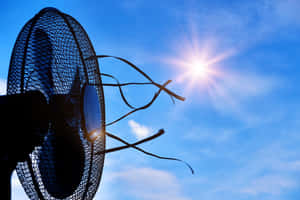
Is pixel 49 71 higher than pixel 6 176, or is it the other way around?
pixel 49 71

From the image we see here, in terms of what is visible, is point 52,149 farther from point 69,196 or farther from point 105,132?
point 105,132

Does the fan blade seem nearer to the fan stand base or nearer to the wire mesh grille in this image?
the wire mesh grille

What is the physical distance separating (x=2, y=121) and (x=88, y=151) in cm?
56

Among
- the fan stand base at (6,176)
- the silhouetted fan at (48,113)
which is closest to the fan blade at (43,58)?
the silhouetted fan at (48,113)

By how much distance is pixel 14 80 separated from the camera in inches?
85.7

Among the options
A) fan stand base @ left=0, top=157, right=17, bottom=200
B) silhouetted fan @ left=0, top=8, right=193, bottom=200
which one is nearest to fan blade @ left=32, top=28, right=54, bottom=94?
silhouetted fan @ left=0, top=8, right=193, bottom=200

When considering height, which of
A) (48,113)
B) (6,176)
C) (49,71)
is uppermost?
(49,71)

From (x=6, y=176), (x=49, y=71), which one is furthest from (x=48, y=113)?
(x=6, y=176)

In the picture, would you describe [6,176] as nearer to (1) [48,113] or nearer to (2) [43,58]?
(1) [48,113]

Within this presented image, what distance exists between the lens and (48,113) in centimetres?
212

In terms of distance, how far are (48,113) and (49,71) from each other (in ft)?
0.80

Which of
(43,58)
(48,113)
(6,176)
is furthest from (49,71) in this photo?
(6,176)

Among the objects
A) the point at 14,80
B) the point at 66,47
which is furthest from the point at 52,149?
the point at 66,47

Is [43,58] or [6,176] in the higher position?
[43,58]
